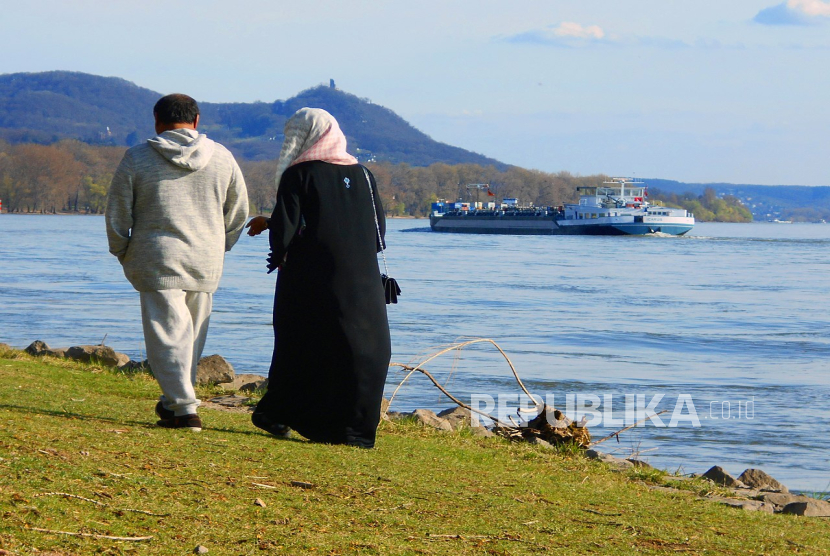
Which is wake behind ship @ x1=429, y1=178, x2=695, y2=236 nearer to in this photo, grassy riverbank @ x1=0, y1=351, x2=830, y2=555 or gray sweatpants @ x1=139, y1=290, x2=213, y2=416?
grassy riverbank @ x1=0, y1=351, x2=830, y2=555

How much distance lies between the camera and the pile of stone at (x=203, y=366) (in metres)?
7.28

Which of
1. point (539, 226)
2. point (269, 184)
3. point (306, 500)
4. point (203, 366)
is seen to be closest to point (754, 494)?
point (306, 500)

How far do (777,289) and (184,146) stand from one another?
85.3 feet

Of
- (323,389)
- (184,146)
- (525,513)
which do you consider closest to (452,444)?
(323,389)

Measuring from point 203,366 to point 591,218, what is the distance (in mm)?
74601

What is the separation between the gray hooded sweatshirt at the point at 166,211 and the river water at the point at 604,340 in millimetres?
2836

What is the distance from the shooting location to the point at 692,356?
13.5 meters

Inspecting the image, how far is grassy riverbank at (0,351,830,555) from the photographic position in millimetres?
2611

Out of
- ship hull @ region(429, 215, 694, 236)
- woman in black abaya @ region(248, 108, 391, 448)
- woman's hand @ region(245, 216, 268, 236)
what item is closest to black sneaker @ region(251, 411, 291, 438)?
woman in black abaya @ region(248, 108, 391, 448)

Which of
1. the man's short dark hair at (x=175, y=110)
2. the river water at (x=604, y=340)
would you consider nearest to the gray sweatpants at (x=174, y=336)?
the man's short dark hair at (x=175, y=110)

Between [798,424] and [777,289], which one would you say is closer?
[798,424]

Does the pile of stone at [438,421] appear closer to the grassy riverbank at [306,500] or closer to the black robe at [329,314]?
the grassy riverbank at [306,500]

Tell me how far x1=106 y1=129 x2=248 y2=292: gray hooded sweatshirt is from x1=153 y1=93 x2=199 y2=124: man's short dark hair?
0.22ft

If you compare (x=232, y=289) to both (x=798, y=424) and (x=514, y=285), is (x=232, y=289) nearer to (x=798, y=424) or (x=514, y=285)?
(x=514, y=285)
